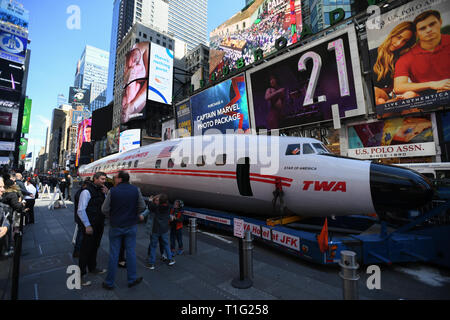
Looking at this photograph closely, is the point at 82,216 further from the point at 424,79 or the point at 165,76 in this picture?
the point at 165,76

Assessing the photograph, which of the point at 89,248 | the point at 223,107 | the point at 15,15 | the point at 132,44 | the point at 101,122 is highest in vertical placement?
the point at 132,44

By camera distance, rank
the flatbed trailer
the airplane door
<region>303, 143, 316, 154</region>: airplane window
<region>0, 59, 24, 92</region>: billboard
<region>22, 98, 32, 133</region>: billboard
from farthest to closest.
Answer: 1. <region>22, 98, 32, 133</region>: billboard
2. <region>0, 59, 24, 92</region>: billboard
3. the airplane door
4. <region>303, 143, 316, 154</region>: airplane window
5. the flatbed trailer

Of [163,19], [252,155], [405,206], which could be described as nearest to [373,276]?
[405,206]

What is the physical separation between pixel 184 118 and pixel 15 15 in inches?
2701

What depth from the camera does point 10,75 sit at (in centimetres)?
5178

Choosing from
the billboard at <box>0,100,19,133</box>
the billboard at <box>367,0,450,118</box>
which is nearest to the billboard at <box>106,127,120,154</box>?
the billboard at <box>0,100,19,133</box>

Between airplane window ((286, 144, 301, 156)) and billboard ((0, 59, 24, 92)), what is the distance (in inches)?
2864

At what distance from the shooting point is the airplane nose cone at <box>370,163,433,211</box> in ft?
Answer: 16.7

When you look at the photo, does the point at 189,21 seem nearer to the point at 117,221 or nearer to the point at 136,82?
the point at 136,82

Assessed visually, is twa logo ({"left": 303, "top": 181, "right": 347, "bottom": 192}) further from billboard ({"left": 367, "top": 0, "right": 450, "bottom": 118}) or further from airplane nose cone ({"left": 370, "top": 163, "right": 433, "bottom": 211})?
billboard ({"left": 367, "top": 0, "right": 450, "bottom": 118})

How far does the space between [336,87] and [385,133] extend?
5507 mm

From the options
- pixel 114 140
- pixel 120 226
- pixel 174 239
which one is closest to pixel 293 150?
pixel 174 239

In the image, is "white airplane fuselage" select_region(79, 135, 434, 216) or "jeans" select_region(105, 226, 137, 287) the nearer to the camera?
"jeans" select_region(105, 226, 137, 287)

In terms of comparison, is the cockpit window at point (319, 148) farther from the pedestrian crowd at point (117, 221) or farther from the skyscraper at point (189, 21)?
the skyscraper at point (189, 21)
